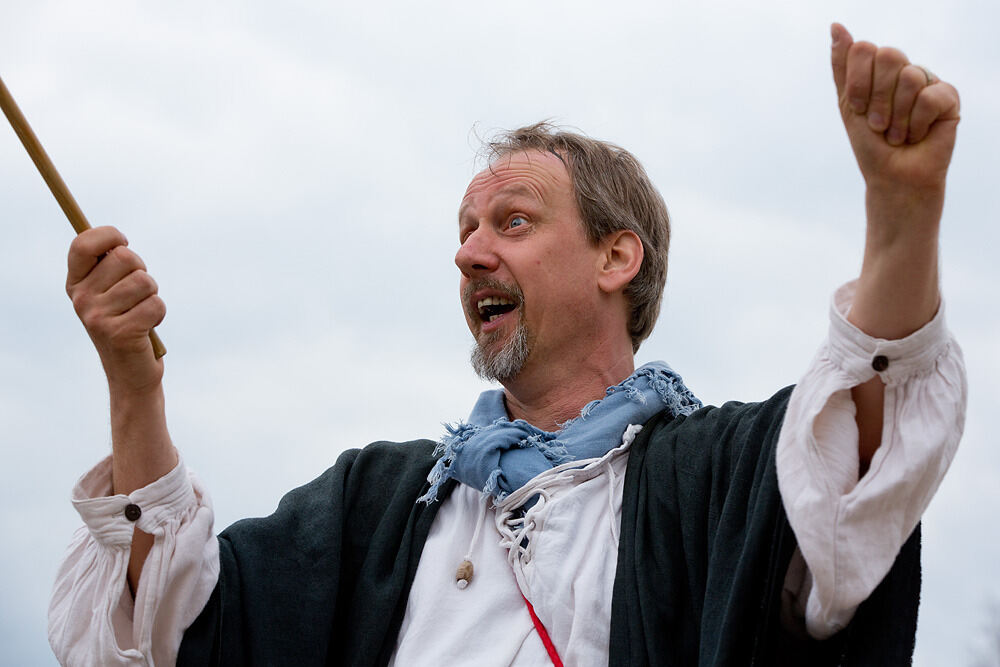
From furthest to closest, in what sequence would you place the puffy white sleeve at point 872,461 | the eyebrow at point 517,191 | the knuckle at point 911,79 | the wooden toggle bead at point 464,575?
the eyebrow at point 517,191, the wooden toggle bead at point 464,575, the puffy white sleeve at point 872,461, the knuckle at point 911,79

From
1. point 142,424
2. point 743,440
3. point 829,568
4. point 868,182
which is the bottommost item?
point 829,568

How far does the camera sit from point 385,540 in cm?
349

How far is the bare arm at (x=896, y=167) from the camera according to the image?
231 cm

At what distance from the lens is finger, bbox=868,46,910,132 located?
7.56ft

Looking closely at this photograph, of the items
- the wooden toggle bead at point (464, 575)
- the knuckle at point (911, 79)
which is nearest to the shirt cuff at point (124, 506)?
the wooden toggle bead at point (464, 575)

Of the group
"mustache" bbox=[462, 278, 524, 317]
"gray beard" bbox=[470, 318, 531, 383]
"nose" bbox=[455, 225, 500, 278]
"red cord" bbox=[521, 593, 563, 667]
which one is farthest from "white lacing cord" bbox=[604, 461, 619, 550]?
"nose" bbox=[455, 225, 500, 278]

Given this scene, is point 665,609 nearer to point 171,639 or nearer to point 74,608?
point 171,639

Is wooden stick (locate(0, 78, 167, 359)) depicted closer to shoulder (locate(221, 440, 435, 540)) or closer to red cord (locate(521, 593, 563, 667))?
shoulder (locate(221, 440, 435, 540))

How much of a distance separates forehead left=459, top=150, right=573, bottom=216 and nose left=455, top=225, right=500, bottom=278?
0.50 ft

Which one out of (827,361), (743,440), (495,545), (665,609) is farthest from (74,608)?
(827,361)

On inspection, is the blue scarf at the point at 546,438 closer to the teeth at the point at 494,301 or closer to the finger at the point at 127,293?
the teeth at the point at 494,301

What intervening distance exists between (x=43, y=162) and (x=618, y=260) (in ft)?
6.24

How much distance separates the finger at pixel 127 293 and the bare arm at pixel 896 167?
156 cm

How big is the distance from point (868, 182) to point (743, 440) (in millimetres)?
730
